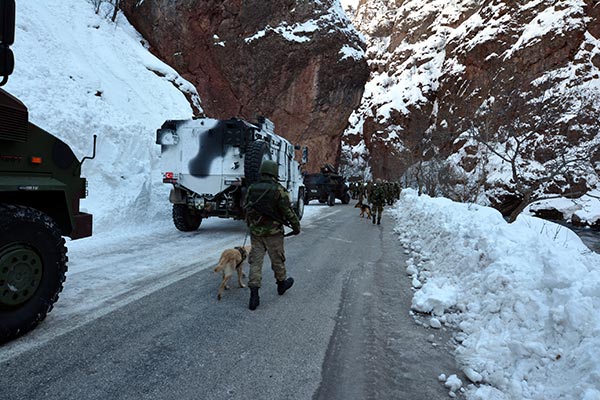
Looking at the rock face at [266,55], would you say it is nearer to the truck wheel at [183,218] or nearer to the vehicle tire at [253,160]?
the truck wheel at [183,218]

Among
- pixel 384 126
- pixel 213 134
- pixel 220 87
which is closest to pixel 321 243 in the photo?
pixel 213 134

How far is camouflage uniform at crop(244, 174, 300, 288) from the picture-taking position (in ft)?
14.4

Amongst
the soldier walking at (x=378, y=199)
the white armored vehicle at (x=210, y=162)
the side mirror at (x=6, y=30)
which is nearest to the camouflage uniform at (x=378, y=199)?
the soldier walking at (x=378, y=199)

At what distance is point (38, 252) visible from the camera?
3.25 metres

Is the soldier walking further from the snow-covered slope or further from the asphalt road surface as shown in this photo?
the asphalt road surface

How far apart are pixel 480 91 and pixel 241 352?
56.8 meters

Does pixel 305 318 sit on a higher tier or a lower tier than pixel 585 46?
lower

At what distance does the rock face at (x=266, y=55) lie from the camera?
27.3 m

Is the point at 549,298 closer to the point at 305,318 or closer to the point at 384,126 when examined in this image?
the point at 305,318

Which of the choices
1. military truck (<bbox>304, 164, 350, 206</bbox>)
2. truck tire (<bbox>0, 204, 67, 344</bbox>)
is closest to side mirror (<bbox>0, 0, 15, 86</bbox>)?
truck tire (<bbox>0, 204, 67, 344</bbox>)

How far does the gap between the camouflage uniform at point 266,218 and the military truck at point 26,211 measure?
196cm

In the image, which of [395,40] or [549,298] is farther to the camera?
[395,40]

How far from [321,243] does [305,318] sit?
4.80 metres

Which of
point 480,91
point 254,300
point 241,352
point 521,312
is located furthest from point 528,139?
point 480,91
